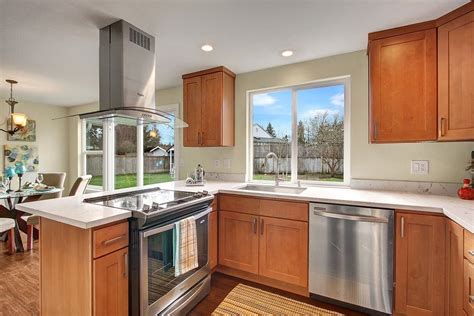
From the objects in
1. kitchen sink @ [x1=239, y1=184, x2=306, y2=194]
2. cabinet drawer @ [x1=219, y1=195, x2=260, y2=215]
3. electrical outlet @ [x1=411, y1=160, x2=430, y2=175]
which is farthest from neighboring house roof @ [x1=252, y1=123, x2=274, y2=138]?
electrical outlet @ [x1=411, y1=160, x2=430, y2=175]

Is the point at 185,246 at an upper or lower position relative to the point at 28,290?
upper

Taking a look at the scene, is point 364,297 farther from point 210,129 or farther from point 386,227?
point 210,129

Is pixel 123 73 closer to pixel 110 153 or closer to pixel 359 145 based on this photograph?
pixel 359 145

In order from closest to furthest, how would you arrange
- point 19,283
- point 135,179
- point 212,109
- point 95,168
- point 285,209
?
point 285,209 < point 19,283 < point 212,109 < point 135,179 < point 95,168

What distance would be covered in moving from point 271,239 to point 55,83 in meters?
3.82

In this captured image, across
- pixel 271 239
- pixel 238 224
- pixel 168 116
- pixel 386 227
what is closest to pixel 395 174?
pixel 386 227

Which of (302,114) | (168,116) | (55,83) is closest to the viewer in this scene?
(168,116)

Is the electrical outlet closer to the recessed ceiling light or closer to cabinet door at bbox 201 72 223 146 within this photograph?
cabinet door at bbox 201 72 223 146

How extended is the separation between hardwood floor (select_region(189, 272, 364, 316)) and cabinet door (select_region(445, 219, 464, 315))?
66cm

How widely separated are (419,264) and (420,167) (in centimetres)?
91

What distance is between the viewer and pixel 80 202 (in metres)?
1.65

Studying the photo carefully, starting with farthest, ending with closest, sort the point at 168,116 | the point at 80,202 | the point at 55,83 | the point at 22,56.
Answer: the point at 55,83, the point at 22,56, the point at 168,116, the point at 80,202

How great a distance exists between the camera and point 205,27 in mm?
1892

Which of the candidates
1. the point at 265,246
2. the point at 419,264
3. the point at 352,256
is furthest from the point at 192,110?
the point at 419,264
